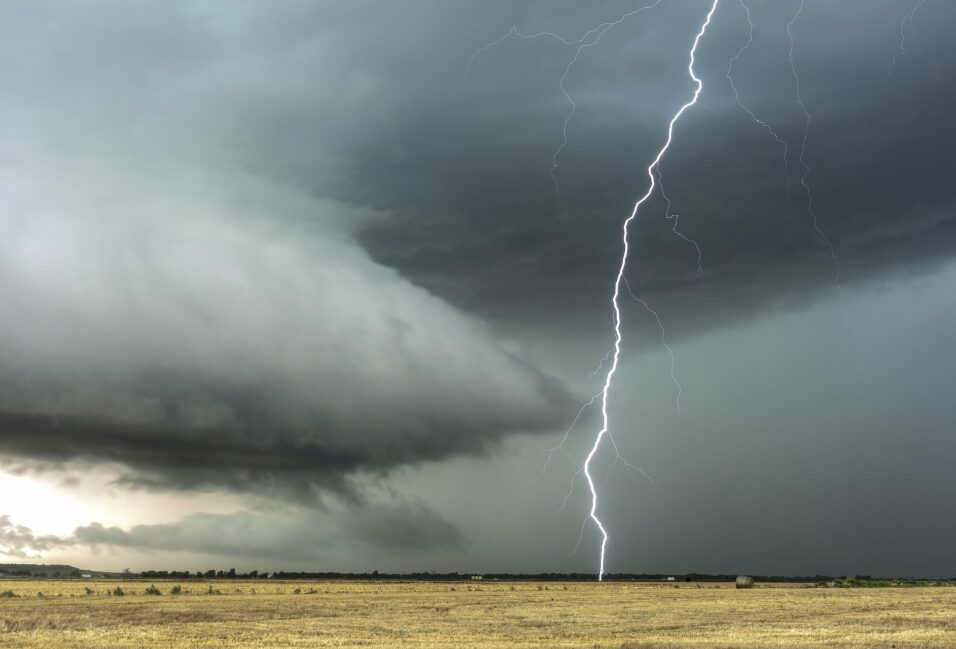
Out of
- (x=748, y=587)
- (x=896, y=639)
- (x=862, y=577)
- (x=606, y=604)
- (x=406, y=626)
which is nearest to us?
(x=896, y=639)

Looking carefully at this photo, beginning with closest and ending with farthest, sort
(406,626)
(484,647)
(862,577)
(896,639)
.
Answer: (484,647)
(896,639)
(406,626)
(862,577)

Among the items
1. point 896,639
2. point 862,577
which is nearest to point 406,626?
point 896,639

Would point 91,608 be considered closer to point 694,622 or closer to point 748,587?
point 694,622

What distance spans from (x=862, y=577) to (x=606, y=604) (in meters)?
90.0

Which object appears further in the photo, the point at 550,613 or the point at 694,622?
the point at 550,613

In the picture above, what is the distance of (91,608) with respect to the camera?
1927 inches

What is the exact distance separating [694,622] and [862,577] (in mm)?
103360

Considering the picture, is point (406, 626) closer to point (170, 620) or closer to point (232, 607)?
point (170, 620)

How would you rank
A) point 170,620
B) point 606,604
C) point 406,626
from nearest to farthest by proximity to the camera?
point 406,626
point 170,620
point 606,604

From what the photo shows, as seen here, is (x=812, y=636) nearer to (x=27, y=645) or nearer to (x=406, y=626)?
(x=406, y=626)

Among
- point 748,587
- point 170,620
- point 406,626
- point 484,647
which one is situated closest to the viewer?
point 484,647

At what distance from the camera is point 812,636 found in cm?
2914

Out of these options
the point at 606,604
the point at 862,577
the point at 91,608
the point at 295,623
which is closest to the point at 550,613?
the point at 606,604

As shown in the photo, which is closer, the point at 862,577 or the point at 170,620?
the point at 170,620
